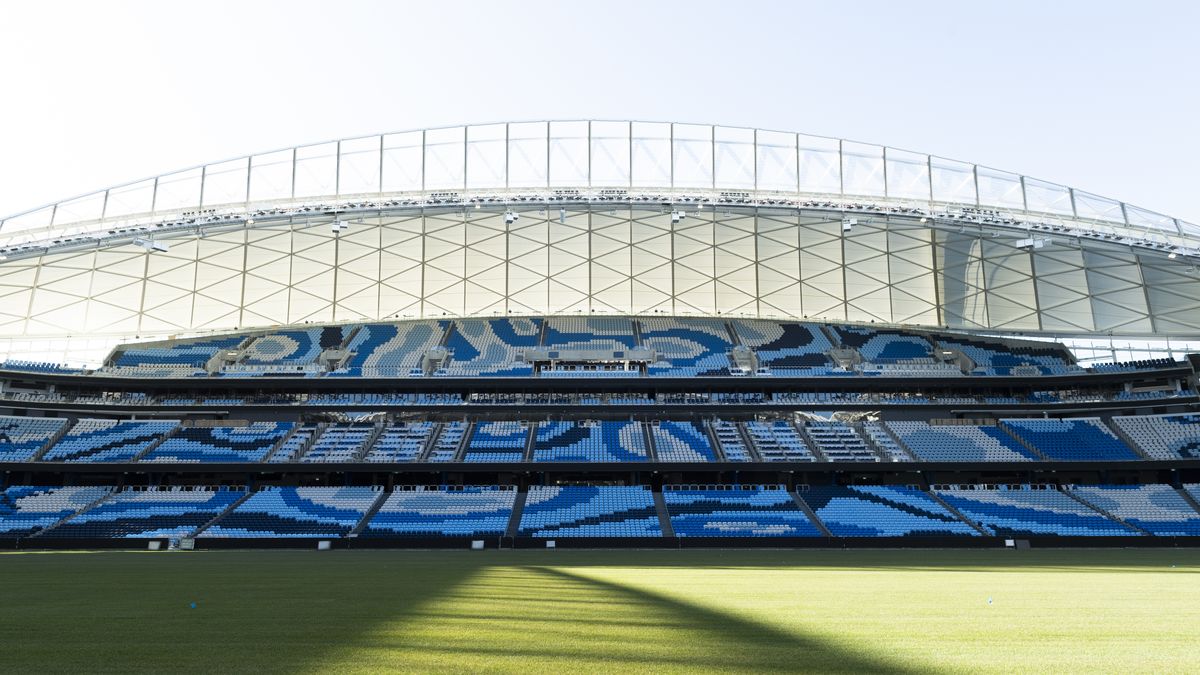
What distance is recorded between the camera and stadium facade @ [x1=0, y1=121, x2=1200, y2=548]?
49.0 m

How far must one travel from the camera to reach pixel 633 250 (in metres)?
59.8

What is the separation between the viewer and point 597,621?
41.2 feet

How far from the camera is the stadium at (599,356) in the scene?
157 ft

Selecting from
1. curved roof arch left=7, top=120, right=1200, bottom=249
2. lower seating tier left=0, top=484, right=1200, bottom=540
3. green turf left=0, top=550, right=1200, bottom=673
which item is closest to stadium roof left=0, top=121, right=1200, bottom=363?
curved roof arch left=7, top=120, right=1200, bottom=249

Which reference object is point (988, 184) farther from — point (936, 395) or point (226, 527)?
point (226, 527)

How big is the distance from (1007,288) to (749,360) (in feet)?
63.7

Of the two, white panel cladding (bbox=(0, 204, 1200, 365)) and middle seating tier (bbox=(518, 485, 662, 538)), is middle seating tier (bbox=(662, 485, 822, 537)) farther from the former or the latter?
white panel cladding (bbox=(0, 204, 1200, 365))

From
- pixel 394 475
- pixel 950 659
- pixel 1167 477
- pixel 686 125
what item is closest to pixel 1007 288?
pixel 1167 477

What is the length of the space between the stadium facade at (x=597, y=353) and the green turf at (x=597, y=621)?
79.4 ft

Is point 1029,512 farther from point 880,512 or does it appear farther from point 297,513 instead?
point 297,513

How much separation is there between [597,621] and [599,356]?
4807 centimetres

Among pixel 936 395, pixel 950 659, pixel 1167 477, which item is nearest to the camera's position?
pixel 950 659

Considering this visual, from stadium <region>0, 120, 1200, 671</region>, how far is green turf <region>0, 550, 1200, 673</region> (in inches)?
767

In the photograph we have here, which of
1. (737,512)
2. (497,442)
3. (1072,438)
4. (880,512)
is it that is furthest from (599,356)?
(1072,438)
